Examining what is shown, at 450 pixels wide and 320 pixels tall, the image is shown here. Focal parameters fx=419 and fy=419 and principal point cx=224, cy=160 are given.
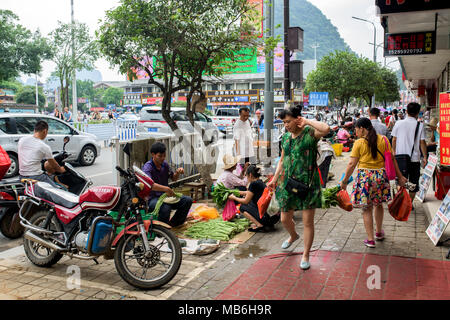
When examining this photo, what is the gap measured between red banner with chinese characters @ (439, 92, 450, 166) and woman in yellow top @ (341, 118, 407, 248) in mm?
1018

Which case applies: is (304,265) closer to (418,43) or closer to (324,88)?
(418,43)

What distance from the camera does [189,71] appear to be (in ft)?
30.0

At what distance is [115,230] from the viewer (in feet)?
14.4

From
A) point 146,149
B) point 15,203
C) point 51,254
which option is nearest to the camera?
point 51,254

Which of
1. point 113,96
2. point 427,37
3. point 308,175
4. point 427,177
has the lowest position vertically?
point 427,177

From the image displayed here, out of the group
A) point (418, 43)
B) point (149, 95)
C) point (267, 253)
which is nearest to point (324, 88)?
point (418, 43)

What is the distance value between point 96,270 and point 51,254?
567 millimetres

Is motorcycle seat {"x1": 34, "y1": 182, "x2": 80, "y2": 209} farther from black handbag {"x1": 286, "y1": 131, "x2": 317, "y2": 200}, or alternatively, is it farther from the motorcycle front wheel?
black handbag {"x1": 286, "y1": 131, "x2": 317, "y2": 200}

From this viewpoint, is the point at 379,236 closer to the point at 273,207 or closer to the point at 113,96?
the point at 273,207

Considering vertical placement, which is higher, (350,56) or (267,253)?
(350,56)

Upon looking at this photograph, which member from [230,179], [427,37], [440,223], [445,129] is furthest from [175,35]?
[440,223]

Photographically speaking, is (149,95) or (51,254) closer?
(51,254)

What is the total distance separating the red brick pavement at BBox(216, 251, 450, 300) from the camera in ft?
12.8

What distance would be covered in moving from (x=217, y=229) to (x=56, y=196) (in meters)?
2.34
